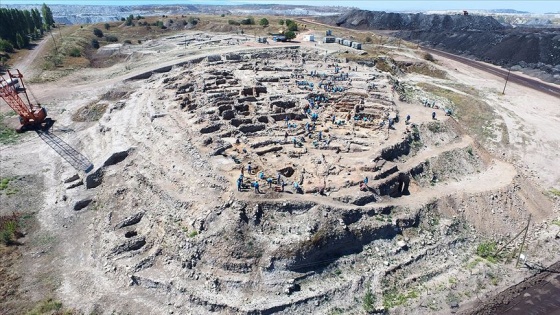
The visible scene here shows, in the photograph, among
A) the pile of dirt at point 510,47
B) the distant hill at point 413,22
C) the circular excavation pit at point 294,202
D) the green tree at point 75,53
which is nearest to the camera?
the circular excavation pit at point 294,202

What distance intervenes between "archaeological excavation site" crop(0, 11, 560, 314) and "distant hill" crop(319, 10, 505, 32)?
109 metres

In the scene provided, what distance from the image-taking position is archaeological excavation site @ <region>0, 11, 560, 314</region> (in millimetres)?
27766

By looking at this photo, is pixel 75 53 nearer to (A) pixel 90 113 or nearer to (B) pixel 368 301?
(A) pixel 90 113

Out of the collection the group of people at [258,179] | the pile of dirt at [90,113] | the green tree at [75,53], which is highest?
the green tree at [75,53]

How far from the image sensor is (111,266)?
30062 millimetres

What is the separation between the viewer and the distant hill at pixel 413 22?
5950 inches

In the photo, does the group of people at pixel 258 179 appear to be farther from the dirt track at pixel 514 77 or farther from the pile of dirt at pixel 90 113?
the dirt track at pixel 514 77

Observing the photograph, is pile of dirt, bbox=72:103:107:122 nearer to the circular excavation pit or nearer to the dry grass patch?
the circular excavation pit

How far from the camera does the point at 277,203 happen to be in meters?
30.2

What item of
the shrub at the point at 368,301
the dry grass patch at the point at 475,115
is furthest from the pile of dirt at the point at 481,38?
the shrub at the point at 368,301

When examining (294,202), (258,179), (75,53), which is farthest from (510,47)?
(75,53)

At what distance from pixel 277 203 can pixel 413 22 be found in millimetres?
154765

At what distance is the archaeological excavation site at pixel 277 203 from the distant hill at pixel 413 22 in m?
109

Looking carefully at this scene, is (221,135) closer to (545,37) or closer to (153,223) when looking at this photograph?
(153,223)
